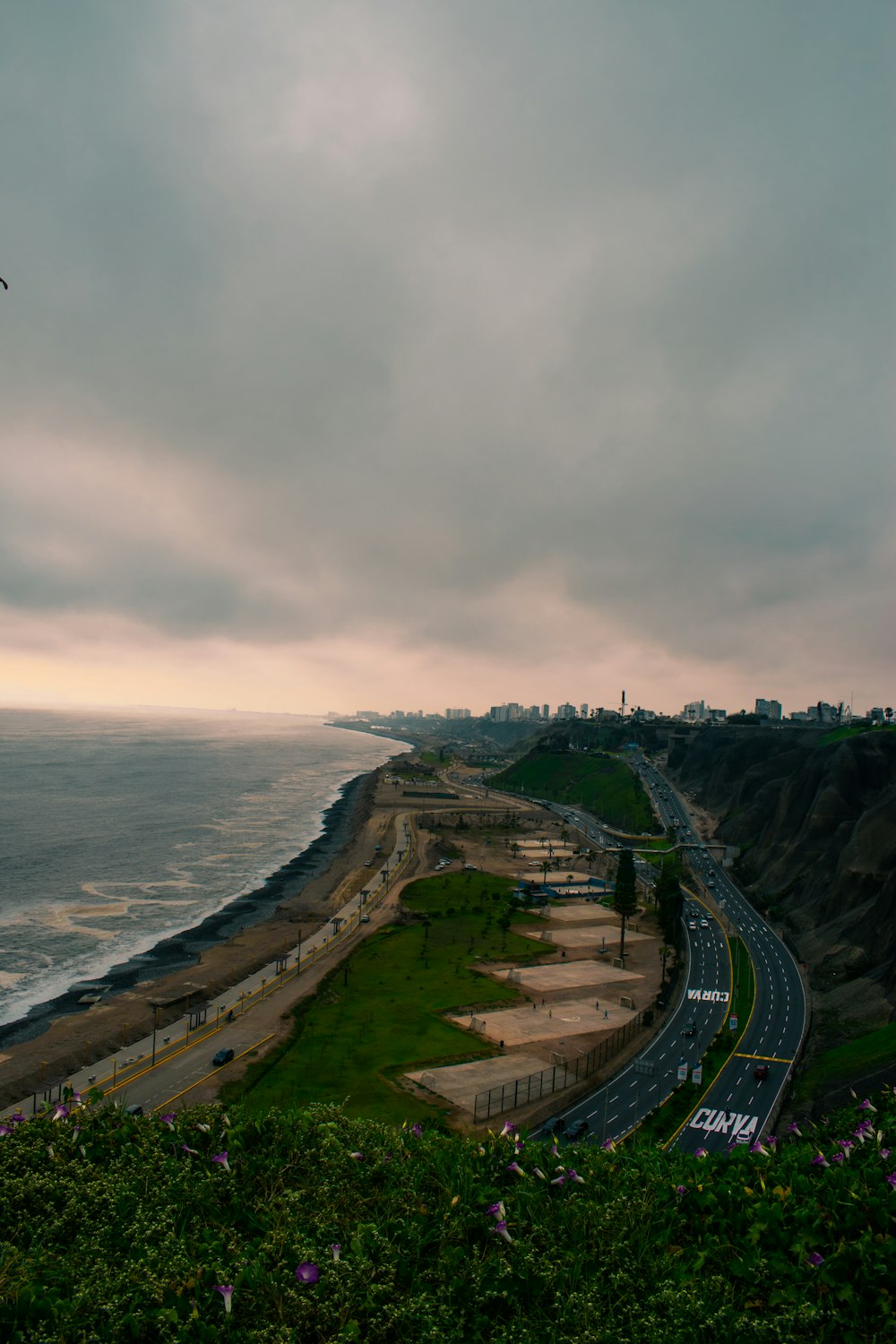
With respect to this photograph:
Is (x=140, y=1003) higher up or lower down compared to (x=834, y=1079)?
lower down

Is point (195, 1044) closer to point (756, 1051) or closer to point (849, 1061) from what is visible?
point (756, 1051)

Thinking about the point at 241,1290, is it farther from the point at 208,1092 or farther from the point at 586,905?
the point at 586,905

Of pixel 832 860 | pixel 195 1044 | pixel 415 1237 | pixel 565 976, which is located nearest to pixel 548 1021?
pixel 565 976

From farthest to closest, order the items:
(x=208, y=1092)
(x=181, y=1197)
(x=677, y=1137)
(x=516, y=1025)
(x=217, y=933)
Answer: (x=217, y=933) → (x=516, y=1025) → (x=208, y=1092) → (x=677, y=1137) → (x=181, y=1197)

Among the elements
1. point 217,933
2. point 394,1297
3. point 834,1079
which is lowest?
A: point 217,933

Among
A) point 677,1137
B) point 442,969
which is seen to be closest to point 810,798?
point 442,969
